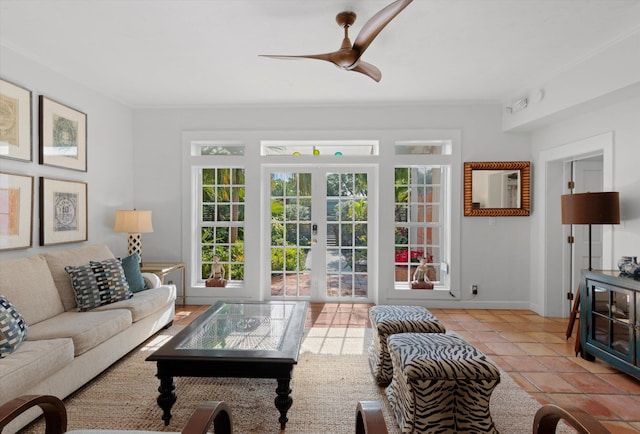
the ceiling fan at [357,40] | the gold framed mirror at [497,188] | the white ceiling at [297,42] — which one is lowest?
the gold framed mirror at [497,188]

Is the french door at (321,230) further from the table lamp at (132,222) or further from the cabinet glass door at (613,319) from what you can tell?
the cabinet glass door at (613,319)

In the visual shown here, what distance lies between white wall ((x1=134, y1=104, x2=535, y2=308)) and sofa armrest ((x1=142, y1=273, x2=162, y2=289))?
0.94 m

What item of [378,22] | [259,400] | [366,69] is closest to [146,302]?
[259,400]

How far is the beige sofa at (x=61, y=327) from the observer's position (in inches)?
78.4

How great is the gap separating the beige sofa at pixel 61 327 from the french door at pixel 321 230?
1.78m

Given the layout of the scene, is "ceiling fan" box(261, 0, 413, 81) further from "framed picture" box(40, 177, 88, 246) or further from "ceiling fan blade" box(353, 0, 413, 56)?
"framed picture" box(40, 177, 88, 246)

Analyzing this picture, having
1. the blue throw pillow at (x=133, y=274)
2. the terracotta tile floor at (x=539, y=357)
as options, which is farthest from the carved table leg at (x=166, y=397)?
the terracotta tile floor at (x=539, y=357)

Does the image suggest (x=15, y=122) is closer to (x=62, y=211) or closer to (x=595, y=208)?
(x=62, y=211)

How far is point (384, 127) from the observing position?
15.1 feet

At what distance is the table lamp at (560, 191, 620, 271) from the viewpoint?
2.97 meters

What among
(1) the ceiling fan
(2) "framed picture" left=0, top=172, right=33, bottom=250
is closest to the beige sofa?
(2) "framed picture" left=0, top=172, right=33, bottom=250

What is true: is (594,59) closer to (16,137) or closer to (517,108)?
(517,108)

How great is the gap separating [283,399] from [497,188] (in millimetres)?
3798

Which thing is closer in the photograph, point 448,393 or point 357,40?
point 448,393
